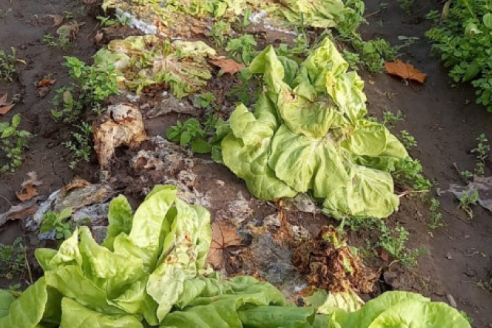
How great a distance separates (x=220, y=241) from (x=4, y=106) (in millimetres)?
2439

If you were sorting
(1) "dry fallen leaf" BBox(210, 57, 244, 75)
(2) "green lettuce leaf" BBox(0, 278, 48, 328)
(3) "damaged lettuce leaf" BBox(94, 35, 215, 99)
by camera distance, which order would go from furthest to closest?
(1) "dry fallen leaf" BBox(210, 57, 244, 75) → (3) "damaged lettuce leaf" BBox(94, 35, 215, 99) → (2) "green lettuce leaf" BBox(0, 278, 48, 328)

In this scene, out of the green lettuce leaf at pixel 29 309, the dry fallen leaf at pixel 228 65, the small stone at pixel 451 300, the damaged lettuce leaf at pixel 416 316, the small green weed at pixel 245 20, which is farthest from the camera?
the small green weed at pixel 245 20

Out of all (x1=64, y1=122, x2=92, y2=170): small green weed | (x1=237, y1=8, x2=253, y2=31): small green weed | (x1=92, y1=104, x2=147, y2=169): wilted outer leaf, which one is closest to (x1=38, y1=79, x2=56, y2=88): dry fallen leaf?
(x1=64, y1=122, x2=92, y2=170): small green weed

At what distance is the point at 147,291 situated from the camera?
2.62 m

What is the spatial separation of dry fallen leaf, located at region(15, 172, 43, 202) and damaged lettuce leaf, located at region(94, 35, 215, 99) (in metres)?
0.91

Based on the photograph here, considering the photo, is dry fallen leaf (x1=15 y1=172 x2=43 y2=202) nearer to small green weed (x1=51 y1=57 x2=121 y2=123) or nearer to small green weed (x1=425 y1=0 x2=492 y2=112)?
small green weed (x1=51 y1=57 x2=121 y2=123)

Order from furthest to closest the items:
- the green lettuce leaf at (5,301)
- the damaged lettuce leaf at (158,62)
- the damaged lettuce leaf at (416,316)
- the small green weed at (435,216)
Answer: the damaged lettuce leaf at (158,62) < the small green weed at (435,216) < the green lettuce leaf at (5,301) < the damaged lettuce leaf at (416,316)

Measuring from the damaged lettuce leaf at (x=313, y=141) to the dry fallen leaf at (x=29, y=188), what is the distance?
1335mm

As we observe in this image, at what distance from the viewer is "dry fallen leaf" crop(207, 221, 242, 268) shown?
3.45 metres

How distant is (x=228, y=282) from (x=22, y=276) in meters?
1.25

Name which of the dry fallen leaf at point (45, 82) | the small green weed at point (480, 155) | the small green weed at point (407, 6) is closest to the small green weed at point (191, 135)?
the dry fallen leaf at point (45, 82)

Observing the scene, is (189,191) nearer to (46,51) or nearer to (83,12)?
(46,51)

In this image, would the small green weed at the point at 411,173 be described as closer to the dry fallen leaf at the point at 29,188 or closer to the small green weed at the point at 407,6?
the dry fallen leaf at the point at 29,188

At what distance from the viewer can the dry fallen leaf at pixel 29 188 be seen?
405cm
